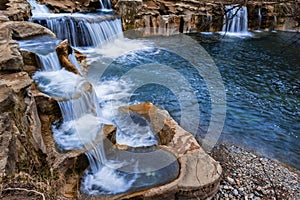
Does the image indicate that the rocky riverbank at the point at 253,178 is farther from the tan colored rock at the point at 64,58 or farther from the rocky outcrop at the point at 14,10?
the rocky outcrop at the point at 14,10

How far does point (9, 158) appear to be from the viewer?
224cm

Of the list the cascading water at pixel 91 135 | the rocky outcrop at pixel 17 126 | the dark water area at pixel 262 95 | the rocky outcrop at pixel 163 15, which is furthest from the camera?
the rocky outcrop at pixel 163 15

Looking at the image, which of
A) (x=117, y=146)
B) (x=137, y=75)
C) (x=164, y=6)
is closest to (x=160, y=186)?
(x=117, y=146)

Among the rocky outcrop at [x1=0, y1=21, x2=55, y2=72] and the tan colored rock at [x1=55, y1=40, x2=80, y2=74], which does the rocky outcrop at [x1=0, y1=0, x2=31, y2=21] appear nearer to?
the rocky outcrop at [x1=0, y1=21, x2=55, y2=72]

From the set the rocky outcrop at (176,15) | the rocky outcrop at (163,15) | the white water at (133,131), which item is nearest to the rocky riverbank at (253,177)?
the white water at (133,131)

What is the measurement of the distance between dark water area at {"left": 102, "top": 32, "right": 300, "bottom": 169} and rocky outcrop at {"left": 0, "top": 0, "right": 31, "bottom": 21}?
3141 millimetres

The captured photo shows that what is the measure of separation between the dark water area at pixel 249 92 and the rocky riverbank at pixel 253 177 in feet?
1.45

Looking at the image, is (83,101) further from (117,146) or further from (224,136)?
(224,136)

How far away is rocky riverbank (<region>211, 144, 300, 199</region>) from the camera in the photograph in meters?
3.59

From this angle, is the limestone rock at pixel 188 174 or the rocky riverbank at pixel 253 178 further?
the rocky riverbank at pixel 253 178

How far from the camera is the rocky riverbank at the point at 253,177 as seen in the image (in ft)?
11.8

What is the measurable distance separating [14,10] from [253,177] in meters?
8.16

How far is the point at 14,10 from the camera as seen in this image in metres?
7.80

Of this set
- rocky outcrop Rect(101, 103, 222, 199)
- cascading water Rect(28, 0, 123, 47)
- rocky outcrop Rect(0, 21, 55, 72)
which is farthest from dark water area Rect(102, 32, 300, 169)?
rocky outcrop Rect(0, 21, 55, 72)
